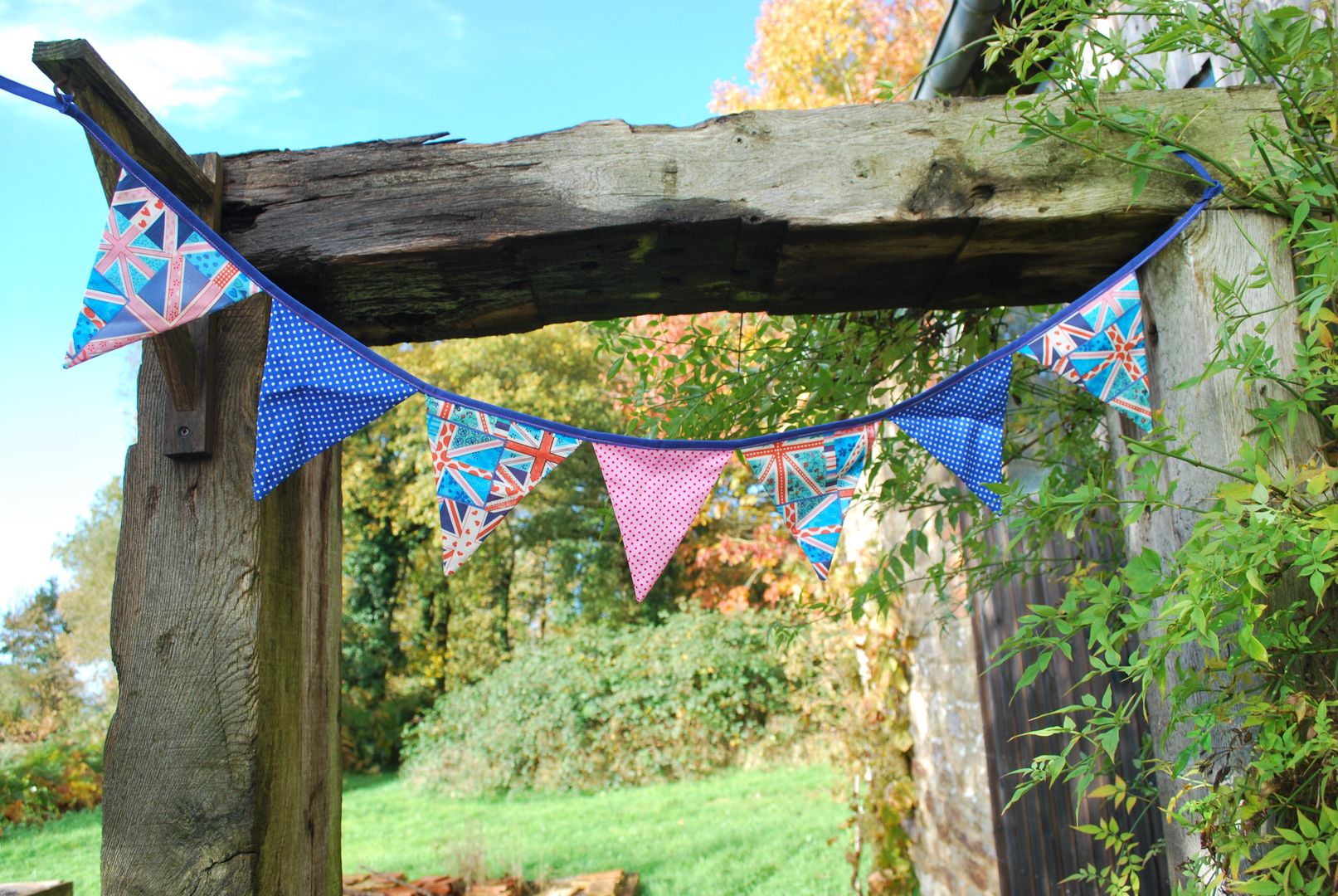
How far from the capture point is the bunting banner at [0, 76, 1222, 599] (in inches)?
61.9

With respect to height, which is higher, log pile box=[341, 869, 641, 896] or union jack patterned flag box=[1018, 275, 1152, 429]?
union jack patterned flag box=[1018, 275, 1152, 429]

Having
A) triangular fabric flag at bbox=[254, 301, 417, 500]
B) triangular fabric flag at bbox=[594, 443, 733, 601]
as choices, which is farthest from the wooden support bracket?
triangular fabric flag at bbox=[594, 443, 733, 601]

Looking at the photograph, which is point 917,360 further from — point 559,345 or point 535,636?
point 535,636

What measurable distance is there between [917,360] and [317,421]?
4.97 feet

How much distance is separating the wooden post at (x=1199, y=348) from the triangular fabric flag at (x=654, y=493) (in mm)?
827

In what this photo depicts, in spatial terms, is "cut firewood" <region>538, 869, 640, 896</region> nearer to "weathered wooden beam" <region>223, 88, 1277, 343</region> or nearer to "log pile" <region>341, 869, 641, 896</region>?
"log pile" <region>341, 869, 641, 896</region>

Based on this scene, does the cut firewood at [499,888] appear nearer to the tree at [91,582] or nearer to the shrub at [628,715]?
the shrub at [628,715]

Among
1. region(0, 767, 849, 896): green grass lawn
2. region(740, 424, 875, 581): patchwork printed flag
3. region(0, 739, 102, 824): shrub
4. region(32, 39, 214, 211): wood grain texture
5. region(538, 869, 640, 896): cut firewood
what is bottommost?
region(0, 767, 849, 896): green grass lawn

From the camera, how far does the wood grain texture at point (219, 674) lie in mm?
1582

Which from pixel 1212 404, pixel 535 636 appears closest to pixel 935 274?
pixel 1212 404

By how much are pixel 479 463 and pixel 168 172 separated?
0.72m

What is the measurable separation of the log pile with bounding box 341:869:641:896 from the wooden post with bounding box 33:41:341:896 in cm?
313

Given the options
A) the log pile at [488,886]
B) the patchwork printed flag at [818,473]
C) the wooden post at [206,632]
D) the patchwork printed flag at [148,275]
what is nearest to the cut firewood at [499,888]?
the log pile at [488,886]

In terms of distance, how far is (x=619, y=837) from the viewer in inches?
254
